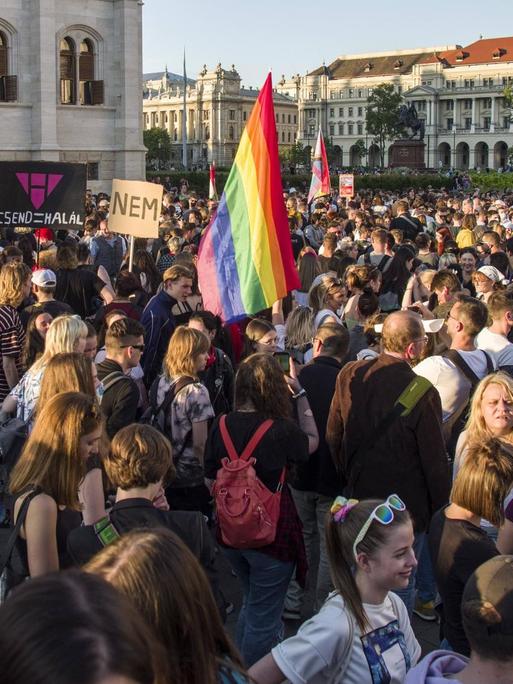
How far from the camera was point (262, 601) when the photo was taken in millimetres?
4672

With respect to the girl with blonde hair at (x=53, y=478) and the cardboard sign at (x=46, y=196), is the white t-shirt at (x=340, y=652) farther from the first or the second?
the cardboard sign at (x=46, y=196)

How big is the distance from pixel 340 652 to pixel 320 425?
102 inches

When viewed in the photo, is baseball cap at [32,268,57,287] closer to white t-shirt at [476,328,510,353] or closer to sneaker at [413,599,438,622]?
white t-shirt at [476,328,510,353]

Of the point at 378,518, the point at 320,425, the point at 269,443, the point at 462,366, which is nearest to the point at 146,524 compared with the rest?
the point at 378,518

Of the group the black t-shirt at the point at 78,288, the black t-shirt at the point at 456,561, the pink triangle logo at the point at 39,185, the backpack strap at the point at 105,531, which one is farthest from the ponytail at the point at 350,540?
the pink triangle logo at the point at 39,185

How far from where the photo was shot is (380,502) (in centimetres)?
334

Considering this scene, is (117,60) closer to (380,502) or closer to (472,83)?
(380,502)

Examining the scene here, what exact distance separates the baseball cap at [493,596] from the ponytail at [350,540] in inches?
18.6

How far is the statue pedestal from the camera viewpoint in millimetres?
55844

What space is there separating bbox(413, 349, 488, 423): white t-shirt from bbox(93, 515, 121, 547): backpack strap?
2669 mm

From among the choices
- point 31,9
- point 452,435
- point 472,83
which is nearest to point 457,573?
point 452,435

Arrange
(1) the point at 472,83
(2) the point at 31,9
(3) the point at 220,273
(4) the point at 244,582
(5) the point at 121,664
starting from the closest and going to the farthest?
1. (5) the point at 121,664
2. (4) the point at 244,582
3. (3) the point at 220,273
4. (2) the point at 31,9
5. (1) the point at 472,83

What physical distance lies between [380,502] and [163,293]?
4654 millimetres

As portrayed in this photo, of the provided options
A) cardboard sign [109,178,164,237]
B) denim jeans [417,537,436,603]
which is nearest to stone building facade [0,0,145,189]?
cardboard sign [109,178,164,237]
